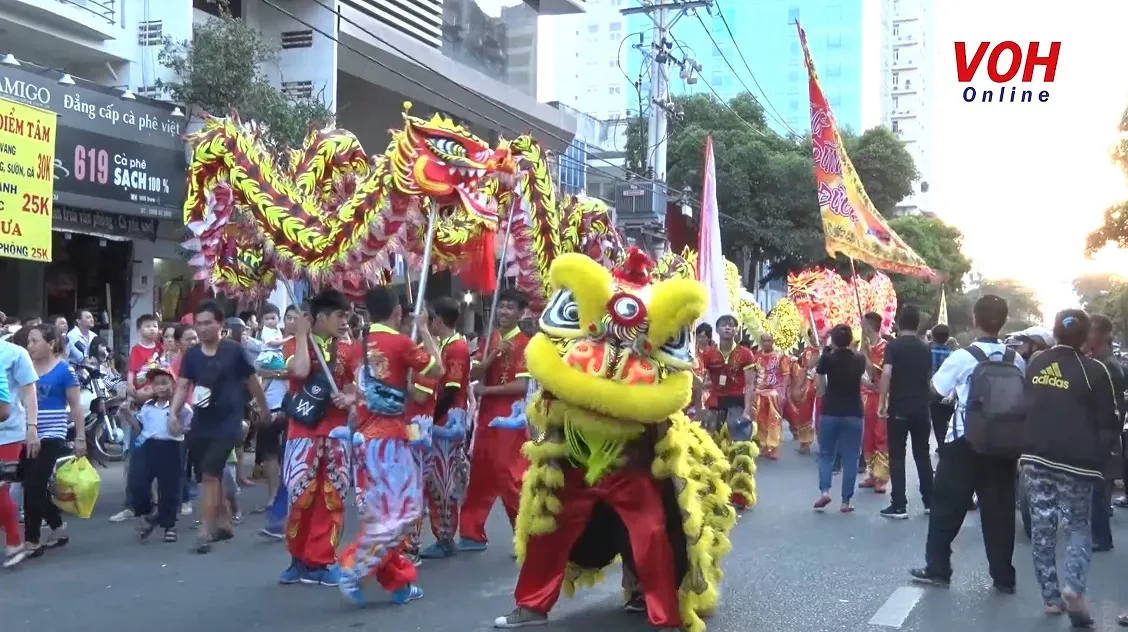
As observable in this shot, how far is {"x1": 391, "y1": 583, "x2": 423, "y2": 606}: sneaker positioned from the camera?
6.32m

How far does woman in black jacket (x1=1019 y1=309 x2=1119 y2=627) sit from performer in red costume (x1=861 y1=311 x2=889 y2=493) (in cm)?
517

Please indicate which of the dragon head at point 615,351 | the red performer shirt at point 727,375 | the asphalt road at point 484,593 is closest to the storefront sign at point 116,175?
the asphalt road at point 484,593

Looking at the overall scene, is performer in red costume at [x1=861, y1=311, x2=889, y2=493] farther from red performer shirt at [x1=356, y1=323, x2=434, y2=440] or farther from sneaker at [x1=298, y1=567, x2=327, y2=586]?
sneaker at [x1=298, y1=567, x2=327, y2=586]

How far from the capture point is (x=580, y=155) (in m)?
36.0

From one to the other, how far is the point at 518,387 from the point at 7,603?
10.6ft

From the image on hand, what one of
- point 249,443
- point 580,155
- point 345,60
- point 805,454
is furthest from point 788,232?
point 249,443

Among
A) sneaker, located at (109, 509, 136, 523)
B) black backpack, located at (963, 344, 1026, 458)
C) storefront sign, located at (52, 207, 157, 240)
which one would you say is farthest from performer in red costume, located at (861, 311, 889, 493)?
storefront sign, located at (52, 207, 157, 240)

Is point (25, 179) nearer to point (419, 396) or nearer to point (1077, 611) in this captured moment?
point (419, 396)

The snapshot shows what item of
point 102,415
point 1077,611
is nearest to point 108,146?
point 102,415

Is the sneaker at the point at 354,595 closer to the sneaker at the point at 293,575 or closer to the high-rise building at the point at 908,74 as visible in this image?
the sneaker at the point at 293,575

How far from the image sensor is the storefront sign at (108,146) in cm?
1409

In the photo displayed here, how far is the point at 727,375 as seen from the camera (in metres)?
12.3

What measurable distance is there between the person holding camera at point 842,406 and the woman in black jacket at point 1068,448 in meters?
3.76

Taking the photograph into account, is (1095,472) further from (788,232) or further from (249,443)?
(788,232)
